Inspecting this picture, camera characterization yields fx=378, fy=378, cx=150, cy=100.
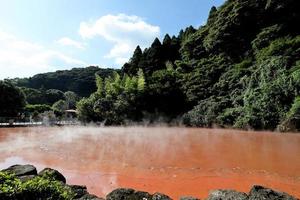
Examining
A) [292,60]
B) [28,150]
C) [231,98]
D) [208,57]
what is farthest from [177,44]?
[28,150]

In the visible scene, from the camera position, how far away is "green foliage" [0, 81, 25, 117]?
32344 millimetres

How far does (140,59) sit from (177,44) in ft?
15.1

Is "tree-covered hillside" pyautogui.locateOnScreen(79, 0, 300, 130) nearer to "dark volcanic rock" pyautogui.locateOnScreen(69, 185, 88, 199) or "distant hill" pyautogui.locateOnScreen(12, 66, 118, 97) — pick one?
"dark volcanic rock" pyautogui.locateOnScreen(69, 185, 88, 199)

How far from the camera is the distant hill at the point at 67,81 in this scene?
239 ft

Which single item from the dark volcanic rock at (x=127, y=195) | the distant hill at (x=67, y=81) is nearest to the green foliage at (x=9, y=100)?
the dark volcanic rock at (x=127, y=195)

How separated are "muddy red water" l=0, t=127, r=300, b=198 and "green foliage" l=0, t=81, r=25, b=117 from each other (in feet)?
68.5

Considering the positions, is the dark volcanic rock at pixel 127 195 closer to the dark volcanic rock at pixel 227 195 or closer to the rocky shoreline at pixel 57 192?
the rocky shoreline at pixel 57 192

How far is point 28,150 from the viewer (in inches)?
483

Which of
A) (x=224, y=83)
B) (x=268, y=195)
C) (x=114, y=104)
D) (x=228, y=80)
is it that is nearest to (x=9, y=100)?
(x=114, y=104)

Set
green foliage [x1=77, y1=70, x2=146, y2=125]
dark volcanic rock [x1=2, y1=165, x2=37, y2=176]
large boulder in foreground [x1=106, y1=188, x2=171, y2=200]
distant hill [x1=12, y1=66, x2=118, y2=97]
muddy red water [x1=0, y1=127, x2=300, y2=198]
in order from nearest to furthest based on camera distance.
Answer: large boulder in foreground [x1=106, y1=188, x2=171, y2=200] < dark volcanic rock [x1=2, y1=165, x2=37, y2=176] < muddy red water [x1=0, y1=127, x2=300, y2=198] < green foliage [x1=77, y1=70, x2=146, y2=125] < distant hill [x1=12, y1=66, x2=118, y2=97]

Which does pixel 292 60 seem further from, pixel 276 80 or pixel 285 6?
pixel 285 6

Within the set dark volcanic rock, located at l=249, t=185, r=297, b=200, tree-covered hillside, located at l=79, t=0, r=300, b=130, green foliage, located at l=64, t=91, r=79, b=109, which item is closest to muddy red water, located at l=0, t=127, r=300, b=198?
dark volcanic rock, located at l=249, t=185, r=297, b=200

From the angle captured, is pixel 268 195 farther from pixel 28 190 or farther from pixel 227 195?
pixel 28 190

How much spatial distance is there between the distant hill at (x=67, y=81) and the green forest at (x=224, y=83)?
3827cm
